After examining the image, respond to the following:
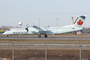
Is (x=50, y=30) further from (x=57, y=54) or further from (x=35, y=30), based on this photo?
(x=57, y=54)

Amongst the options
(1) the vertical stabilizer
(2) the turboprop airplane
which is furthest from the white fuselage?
(1) the vertical stabilizer

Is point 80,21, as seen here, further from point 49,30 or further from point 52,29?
point 49,30

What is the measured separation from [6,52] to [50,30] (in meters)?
32.4

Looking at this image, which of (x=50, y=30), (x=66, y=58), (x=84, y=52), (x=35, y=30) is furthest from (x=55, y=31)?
(x=66, y=58)

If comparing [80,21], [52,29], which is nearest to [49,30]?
[52,29]

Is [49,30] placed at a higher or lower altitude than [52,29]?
lower

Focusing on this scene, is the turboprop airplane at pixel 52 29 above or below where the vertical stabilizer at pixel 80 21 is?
below

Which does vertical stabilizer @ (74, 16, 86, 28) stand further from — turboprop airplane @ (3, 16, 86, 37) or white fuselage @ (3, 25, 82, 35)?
white fuselage @ (3, 25, 82, 35)

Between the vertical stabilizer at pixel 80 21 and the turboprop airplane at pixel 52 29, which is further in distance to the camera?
the vertical stabilizer at pixel 80 21

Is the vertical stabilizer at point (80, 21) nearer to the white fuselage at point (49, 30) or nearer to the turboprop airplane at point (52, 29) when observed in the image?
the turboprop airplane at point (52, 29)

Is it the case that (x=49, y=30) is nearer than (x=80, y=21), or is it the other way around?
(x=49, y=30)

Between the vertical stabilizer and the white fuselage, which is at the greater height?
the vertical stabilizer

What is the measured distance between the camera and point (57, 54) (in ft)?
70.1

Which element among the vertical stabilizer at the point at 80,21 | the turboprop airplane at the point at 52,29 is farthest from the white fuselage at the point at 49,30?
the vertical stabilizer at the point at 80,21
